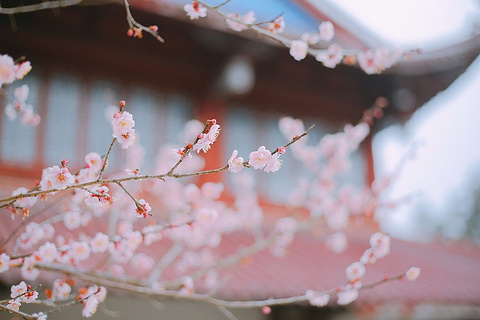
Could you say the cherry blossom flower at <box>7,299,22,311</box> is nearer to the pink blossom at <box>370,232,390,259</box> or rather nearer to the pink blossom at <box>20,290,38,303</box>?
the pink blossom at <box>20,290,38,303</box>

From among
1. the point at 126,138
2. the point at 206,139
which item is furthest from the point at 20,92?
the point at 206,139

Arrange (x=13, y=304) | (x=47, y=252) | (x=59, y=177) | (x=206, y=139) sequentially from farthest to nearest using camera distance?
1. (x=47, y=252)
2. (x=13, y=304)
3. (x=59, y=177)
4. (x=206, y=139)

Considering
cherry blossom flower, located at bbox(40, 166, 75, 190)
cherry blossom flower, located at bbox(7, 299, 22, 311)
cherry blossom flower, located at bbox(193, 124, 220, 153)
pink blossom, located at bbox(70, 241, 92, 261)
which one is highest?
cherry blossom flower, located at bbox(193, 124, 220, 153)

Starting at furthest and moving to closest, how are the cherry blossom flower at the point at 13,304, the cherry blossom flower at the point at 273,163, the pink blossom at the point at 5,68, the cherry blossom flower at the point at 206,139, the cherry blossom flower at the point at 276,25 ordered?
the cherry blossom flower at the point at 276,25 < the pink blossom at the point at 5,68 < the cherry blossom flower at the point at 13,304 < the cherry blossom flower at the point at 273,163 < the cherry blossom flower at the point at 206,139

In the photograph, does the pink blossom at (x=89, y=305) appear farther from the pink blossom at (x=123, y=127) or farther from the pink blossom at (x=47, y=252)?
the pink blossom at (x=123, y=127)

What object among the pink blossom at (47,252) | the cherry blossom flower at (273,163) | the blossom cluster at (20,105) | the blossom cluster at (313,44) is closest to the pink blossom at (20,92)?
the blossom cluster at (20,105)

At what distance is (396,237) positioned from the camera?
7.13 meters

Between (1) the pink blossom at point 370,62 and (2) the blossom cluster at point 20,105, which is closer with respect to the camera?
(2) the blossom cluster at point 20,105

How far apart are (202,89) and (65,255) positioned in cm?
370

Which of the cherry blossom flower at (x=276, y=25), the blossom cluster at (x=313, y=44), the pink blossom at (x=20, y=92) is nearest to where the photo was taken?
the blossom cluster at (x=313, y=44)

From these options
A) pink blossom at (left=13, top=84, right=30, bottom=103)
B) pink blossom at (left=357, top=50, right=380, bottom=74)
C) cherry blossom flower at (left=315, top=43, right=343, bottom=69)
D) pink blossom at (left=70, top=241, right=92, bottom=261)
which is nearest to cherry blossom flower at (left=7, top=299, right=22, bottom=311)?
pink blossom at (left=70, top=241, right=92, bottom=261)

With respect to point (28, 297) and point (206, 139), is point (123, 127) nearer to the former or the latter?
point (206, 139)

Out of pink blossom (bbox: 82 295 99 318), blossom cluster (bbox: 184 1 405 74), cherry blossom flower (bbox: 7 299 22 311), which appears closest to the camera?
cherry blossom flower (bbox: 7 299 22 311)

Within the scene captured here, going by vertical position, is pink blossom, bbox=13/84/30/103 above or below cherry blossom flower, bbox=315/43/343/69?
below
